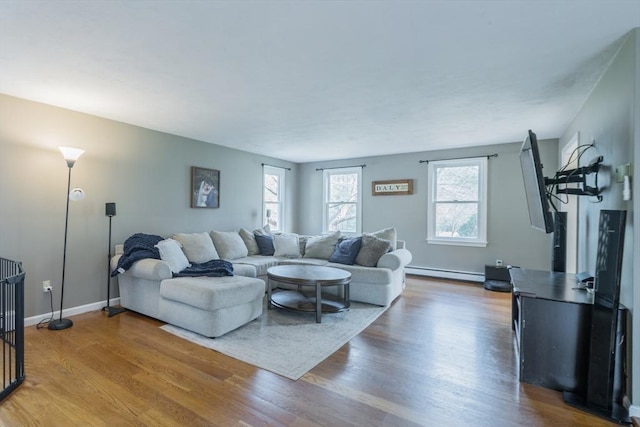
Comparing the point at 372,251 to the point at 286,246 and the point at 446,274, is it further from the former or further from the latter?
the point at 446,274

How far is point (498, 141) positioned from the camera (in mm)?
4977

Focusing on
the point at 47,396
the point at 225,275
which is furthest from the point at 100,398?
the point at 225,275

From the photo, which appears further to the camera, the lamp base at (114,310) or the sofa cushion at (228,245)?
the sofa cushion at (228,245)

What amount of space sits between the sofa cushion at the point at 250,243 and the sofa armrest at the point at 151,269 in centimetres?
179

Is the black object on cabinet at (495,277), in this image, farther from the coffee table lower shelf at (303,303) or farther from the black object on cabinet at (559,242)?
the coffee table lower shelf at (303,303)

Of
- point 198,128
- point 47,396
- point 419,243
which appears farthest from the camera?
point 419,243

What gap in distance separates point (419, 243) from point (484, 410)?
404cm

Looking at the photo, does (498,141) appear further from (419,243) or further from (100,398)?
(100,398)

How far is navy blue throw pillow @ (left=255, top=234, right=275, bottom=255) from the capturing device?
516 centimetres

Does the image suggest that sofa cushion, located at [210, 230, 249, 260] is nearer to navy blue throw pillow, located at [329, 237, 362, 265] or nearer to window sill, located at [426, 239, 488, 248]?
navy blue throw pillow, located at [329, 237, 362, 265]

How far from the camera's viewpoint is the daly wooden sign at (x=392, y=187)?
19.3ft

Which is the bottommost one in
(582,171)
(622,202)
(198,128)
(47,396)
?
(47,396)

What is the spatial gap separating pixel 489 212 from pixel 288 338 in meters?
4.04

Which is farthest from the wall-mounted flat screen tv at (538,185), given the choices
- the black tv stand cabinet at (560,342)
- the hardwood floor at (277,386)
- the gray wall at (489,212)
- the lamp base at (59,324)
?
the lamp base at (59,324)
